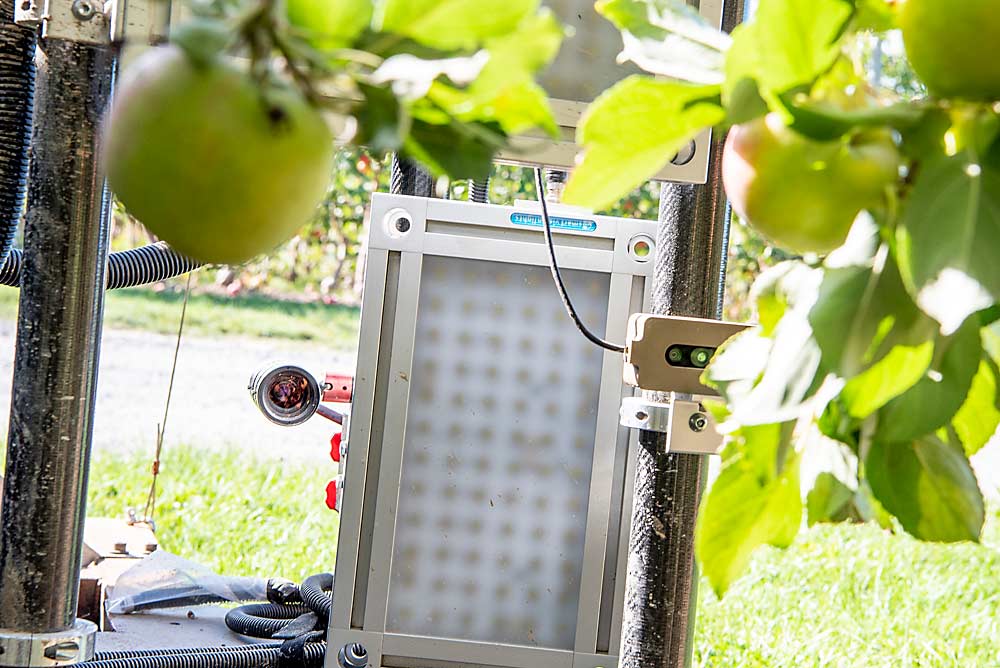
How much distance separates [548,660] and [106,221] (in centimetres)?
63

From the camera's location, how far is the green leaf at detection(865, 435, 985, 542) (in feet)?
0.73

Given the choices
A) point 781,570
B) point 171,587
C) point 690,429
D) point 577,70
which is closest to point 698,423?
point 690,429

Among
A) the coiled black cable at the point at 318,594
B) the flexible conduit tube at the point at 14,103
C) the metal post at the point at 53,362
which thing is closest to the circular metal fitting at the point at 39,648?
the metal post at the point at 53,362

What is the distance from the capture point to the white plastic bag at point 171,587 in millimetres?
1534

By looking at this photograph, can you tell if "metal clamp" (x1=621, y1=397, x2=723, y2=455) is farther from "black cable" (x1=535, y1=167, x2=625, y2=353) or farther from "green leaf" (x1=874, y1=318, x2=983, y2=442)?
"green leaf" (x1=874, y1=318, x2=983, y2=442)

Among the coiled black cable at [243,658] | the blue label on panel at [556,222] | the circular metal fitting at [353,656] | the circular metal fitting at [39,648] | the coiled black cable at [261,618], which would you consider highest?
the blue label on panel at [556,222]

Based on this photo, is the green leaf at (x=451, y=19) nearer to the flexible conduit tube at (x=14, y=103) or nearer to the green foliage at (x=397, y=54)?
the green foliage at (x=397, y=54)

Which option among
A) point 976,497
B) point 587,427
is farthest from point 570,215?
point 976,497

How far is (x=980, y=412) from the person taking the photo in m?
0.25

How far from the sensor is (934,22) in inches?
6.6

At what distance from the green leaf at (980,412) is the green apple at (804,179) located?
0.08 m

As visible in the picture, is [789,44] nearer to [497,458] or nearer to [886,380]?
[886,380]

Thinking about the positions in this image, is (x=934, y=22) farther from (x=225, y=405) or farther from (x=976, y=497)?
(x=225, y=405)

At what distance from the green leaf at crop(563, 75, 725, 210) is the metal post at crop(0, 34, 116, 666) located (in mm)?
652
